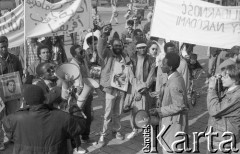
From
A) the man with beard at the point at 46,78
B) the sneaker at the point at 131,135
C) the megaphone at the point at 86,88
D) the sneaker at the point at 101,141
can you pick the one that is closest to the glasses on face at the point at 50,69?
the man with beard at the point at 46,78

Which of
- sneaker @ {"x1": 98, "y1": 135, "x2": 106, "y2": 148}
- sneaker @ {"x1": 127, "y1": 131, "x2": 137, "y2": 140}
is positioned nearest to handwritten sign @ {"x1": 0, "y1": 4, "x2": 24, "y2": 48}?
sneaker @ {"x1": 98, "y1": 135, "x2": 106, "y2": 148}

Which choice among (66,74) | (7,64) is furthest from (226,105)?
(7,64)

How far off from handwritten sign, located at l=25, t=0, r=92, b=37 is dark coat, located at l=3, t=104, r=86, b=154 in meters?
2.98

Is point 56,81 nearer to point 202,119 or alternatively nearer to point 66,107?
point 66,107

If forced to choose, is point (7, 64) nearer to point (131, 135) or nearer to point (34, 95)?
point (131, 135)

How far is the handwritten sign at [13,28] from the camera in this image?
639 cm

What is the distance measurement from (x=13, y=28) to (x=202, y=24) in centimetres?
335

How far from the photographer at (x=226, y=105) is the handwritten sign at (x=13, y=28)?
3.76 meters

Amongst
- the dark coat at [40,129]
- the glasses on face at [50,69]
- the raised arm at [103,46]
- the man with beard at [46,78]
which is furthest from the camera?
the raised arm at [103,46]

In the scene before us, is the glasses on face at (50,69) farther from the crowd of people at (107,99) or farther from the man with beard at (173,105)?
the man with beard at (173,105)

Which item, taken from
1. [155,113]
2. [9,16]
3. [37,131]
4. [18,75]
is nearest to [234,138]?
[155,113]

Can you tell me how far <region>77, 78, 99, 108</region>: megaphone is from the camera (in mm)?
5688

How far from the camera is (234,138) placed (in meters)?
4.03

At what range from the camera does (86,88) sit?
226 inches
